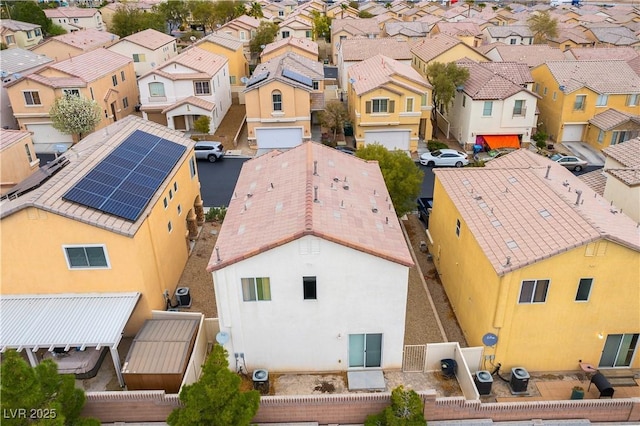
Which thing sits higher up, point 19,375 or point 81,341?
point 19,375

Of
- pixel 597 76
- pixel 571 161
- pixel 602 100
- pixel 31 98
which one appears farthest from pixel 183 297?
pixel 597 76

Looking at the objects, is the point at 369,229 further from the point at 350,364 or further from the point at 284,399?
the point at 284,399

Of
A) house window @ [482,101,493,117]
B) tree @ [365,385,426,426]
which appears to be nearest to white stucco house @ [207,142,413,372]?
tree @ [365,385,426,426]

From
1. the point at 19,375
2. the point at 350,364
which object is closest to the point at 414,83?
the point at 350,364

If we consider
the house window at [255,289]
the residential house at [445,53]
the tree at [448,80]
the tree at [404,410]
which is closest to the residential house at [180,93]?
the tree at [448,80]

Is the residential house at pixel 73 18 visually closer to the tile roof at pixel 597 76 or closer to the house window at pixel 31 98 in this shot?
the house window at pixel 31 98

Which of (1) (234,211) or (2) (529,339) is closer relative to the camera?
(2) (529,339)

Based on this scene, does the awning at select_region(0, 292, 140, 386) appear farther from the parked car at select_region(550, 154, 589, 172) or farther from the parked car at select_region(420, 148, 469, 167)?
the parked car at select_region(550, 154, 589, 172)
